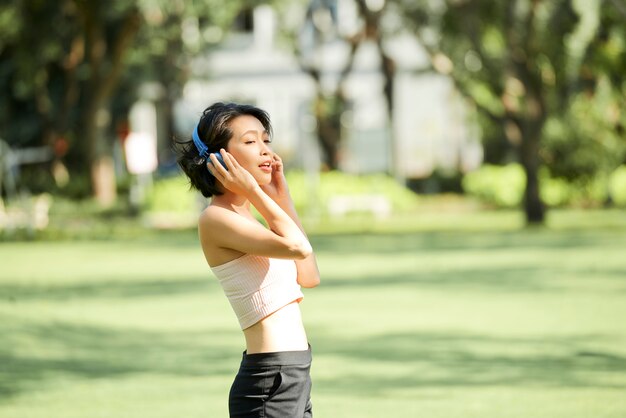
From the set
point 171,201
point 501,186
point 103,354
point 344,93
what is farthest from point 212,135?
point 344,93

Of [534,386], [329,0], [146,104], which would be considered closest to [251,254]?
[534,386]

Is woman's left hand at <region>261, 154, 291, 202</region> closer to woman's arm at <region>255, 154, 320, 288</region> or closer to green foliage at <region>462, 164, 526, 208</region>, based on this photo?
woman's arm at <region>255, 154, 320, 288</region>

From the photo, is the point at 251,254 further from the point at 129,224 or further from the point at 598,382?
the point at 129,224

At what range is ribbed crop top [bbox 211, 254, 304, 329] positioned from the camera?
4.38 m

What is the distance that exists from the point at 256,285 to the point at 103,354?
6524 millimetres

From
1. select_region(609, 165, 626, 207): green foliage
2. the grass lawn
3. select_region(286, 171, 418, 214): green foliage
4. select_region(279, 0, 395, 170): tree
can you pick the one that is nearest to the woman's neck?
the grass lawn

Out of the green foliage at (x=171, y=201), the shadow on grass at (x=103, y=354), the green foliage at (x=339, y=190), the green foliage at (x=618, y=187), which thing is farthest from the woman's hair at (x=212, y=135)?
the green foliage at (x=618, y=187)

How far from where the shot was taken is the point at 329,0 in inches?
1789

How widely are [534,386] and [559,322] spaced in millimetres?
3500

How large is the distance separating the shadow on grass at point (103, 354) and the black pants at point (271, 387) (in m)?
4.81

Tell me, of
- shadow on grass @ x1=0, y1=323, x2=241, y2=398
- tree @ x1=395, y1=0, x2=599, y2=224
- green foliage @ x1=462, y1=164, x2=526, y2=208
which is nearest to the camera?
shadow on grass @ x1=0, y1=323, x2=241, y2=398

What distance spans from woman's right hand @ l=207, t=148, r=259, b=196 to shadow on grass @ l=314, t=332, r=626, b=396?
168 inches

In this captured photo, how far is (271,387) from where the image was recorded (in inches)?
169

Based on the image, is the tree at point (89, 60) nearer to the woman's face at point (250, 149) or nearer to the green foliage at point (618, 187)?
the green foliage at point (618, 187)
